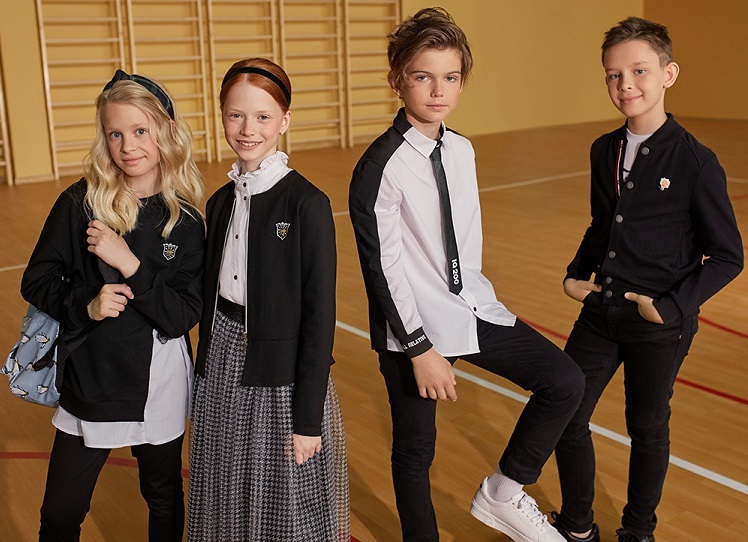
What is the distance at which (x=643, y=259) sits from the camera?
2.10 m

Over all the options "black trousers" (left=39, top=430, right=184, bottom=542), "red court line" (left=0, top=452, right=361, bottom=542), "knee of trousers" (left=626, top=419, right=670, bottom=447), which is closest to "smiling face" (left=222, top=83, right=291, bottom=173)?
"black trousers" (left=39, top=430, right=184, bottom=542)

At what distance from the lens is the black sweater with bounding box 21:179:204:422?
1.86 m

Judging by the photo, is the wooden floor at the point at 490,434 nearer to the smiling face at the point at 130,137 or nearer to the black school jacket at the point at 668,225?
the black school jacket at the point at 668,225

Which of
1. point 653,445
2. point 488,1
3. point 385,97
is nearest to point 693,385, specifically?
point 653,445

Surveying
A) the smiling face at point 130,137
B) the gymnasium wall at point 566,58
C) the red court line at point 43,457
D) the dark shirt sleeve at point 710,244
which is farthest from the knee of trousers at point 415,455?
the gymnasium wall at point 566,58

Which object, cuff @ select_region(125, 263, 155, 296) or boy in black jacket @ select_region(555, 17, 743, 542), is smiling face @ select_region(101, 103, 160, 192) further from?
boy in black jacket @ select_region(555, 17, 743, 542)

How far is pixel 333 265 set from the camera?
180 centimetres

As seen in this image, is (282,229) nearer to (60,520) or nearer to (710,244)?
(60,520)

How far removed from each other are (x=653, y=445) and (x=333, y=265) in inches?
39.1

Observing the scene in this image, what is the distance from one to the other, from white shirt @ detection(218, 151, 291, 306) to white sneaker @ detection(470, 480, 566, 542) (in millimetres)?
826

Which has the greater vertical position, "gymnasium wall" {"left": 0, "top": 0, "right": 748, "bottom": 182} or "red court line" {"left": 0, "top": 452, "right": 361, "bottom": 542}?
"gymnasium wall" {"left": 0, "top": 0, "right": 748, "bottom": 182}

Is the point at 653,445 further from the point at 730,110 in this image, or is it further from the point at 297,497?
the point at 730,110

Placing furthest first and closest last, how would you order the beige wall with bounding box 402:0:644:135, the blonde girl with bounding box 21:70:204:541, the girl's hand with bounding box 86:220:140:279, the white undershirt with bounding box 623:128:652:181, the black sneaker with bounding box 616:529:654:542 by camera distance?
the beige wall with bounding box 402:0:644:135
the black sneaker with bounding box 616:529:654:542
the white undershirt with bounding box 623:128:652:181
the blonde girl with bounding box 21:70:204:541
the girl's hand with bounding box 86:220:140:279

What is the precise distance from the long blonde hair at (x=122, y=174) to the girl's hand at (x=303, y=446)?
53 centimetres
